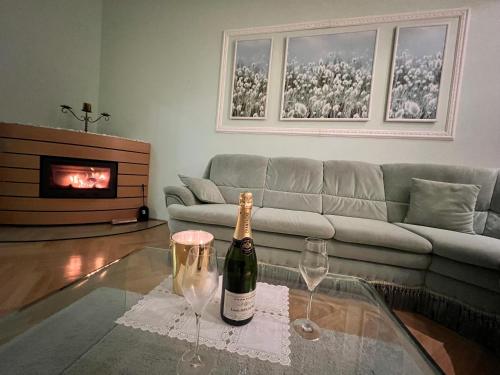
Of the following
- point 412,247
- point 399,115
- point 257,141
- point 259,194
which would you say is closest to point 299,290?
point 412,247

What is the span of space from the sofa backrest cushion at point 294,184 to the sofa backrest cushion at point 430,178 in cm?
58

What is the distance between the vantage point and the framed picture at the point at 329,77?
2123mm

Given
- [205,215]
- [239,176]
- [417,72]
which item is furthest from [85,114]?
[417,72]

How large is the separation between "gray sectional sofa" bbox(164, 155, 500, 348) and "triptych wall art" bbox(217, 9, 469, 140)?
1.62ft

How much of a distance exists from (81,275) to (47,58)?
2.63m

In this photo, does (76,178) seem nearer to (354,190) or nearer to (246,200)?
(246,200)

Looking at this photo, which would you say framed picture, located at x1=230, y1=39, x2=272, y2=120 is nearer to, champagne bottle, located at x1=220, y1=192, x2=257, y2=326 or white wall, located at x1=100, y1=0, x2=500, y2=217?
white wall, located at x1=100, y1=0, x2=500, y2=217

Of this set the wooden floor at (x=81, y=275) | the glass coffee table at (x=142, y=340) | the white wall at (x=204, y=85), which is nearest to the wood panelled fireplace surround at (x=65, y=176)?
the white wall at (x=204, y=85)

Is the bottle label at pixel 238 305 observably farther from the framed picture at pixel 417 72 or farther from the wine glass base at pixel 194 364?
the framed picture at pixel 417 72

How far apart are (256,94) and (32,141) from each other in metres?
2.26

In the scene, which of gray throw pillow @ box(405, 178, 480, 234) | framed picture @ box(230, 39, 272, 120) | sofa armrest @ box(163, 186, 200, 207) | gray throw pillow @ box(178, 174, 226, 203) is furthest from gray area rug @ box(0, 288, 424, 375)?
framed picture @ box(230, 39, 272, 120)

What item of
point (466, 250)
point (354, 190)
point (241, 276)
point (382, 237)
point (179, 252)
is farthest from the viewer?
point (354, 190)

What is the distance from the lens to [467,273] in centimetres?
111

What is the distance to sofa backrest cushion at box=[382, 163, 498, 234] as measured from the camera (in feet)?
5.21
